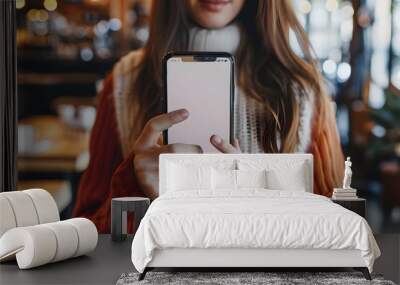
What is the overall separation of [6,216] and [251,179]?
239cm

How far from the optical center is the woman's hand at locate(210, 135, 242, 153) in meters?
7.89

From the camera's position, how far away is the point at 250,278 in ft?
17.6

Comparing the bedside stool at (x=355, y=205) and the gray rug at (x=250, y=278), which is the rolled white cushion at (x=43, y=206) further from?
the bedside stool at (x=355, y=205)

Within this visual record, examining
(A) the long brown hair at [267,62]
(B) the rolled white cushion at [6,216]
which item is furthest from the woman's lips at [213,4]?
(B) the rolled white cushion at [6,216]

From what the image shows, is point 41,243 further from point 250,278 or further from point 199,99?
point 199,99

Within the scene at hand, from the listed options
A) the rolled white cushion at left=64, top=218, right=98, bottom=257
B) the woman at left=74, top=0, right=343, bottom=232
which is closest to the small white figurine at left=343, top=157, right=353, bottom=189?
the woman at left=74, top=0, right=343, bottom=232

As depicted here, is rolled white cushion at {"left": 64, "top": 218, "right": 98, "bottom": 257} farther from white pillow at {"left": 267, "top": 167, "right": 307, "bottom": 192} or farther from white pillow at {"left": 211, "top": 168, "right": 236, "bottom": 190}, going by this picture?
white pillow at {"left": 267, "top": 167, "right": 307, "bottom": 192}

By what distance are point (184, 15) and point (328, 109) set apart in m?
1.90

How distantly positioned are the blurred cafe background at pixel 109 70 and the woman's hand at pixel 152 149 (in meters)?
0.60

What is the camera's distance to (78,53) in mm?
8031

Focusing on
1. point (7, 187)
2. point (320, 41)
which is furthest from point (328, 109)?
point (7, 187)

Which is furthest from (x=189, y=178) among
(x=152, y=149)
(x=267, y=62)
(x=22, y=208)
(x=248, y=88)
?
(x=22, y=208)

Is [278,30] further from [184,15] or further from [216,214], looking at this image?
[216,214]

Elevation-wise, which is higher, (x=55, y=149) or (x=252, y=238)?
(x=55, y=149)
